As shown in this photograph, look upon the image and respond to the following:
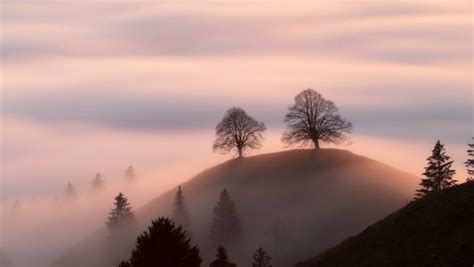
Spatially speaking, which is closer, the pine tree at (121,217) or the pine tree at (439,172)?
the pine tree at (439,172)

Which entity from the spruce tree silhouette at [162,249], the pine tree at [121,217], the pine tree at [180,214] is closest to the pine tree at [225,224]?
the pine tree at [180,214]

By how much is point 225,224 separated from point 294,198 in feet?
54.7

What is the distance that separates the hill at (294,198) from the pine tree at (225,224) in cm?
205

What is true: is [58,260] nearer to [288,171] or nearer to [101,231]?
[101,231]

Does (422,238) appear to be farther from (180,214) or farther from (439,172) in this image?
(180,214)

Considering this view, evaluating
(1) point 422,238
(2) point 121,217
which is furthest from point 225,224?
(1) point 422,238

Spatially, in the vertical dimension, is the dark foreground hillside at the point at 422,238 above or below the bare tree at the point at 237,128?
below

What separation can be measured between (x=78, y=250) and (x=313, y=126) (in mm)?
53352

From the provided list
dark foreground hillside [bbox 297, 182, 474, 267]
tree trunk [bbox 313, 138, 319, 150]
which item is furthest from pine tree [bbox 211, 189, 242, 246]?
dark foreground hillside [bbox 297, 182, 474, 267]

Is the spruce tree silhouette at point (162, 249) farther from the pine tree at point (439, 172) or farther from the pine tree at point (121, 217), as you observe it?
the pine tree at point (121, 217)

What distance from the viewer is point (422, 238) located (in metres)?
47.5

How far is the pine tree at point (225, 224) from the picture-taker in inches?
4360

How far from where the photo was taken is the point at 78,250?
132 metres

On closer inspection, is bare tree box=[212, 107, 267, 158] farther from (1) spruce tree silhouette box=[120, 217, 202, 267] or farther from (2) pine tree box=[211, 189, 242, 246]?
(1) spruce tree silhouette box=[120, 217, 202, 267]
